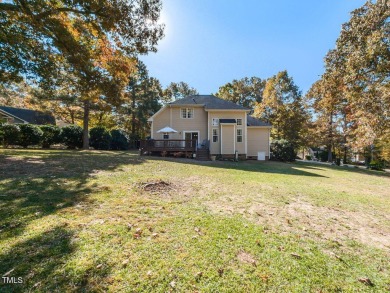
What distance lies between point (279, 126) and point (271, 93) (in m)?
5.02

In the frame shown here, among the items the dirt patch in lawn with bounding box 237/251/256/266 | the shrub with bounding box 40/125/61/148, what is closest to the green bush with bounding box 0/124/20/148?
the shrub with bounding box 40/125/61/148

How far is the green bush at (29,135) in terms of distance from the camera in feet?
56.6

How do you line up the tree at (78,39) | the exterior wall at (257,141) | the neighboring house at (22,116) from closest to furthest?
the tree at (78,39)
the exterior wall at (257,141)
the neighboring house at (22,116)

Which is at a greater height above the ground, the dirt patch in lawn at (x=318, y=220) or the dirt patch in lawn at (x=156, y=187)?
the dirt patch in lawn at (x=156, y=187)

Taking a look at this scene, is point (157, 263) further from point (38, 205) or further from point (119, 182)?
point (119, 182)

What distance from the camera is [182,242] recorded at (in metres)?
3.05

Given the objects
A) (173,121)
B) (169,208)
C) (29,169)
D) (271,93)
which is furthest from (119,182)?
(271,93)

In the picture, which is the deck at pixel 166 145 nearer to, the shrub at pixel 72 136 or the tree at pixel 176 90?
the shrub at pixel 72 136

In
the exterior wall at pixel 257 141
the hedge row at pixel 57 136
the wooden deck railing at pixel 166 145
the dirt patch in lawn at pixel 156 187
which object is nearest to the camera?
the dirt patch in lawn at pixel 156 187

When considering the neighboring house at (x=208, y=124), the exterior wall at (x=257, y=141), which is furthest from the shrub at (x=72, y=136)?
the exterior wall at (x=257, y=141)

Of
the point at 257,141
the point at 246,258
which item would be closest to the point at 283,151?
the point at 257,141

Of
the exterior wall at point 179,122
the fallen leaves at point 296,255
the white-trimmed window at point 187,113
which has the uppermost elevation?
the white-trimmed window at point 187,113

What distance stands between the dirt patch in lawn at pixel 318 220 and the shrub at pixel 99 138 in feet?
72.6

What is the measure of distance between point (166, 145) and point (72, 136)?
12.9 meters
